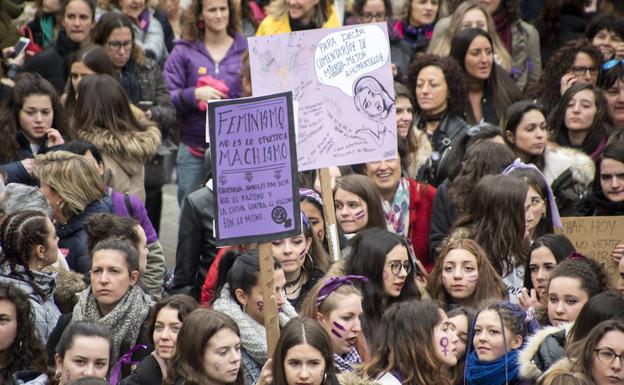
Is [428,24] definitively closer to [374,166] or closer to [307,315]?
[374,166]

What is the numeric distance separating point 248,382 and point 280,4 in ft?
18.5

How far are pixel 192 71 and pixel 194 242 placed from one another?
10.2 ft

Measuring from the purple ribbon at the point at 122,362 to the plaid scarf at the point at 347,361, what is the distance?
1.12 metres

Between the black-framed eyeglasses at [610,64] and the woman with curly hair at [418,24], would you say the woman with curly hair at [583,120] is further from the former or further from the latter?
the woman with curly hair at [418,24]

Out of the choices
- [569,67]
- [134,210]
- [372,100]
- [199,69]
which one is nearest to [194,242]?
[134,210]

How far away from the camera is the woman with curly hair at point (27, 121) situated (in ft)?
36.1

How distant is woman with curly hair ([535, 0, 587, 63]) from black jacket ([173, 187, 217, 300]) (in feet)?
18.8

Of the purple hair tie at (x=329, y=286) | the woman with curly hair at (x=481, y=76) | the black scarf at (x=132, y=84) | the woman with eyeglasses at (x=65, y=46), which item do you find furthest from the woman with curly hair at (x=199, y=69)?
the purple hair tie at (x=329, y=286)

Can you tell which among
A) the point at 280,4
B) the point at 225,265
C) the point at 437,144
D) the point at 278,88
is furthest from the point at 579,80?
the point at 225,265

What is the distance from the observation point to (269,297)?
804 centimetres

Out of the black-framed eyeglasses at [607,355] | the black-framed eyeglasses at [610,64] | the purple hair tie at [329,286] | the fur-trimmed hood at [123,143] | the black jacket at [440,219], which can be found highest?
the black-framed eyeglasses at [610,64]

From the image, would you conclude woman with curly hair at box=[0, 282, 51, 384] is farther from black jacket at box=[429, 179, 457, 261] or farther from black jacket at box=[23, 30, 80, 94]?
black jacket at box=[23, 30, 80, 94]

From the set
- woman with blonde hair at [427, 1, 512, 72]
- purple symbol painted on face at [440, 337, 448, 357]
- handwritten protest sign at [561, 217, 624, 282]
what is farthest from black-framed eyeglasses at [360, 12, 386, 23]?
purple symbol painted on face at [440, 337, 448, 357]

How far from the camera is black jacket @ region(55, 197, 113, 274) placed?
9844 mm
